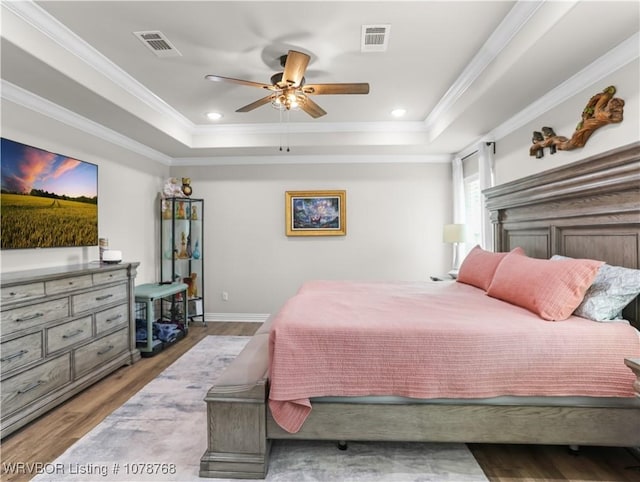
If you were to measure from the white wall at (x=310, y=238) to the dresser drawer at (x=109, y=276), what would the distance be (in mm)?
1901

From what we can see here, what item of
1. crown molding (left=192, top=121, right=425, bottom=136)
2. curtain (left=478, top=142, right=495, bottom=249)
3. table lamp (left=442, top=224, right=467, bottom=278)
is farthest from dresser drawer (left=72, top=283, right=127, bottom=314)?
curtain (left=478, top=142, right=495, bottom=249)

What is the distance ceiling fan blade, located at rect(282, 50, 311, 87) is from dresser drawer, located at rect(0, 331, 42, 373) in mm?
2528

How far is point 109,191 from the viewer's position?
13.1 feet

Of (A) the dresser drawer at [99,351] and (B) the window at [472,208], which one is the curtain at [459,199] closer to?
(B) the window at [472,208]

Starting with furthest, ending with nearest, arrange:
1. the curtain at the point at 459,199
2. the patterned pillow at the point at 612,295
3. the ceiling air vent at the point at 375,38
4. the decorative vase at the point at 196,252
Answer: the decorative vase at the point at 196,252
the curtain at the point at 459,199
the ceiling air vent at the point at 375,38
the patterned pillow at the point at 612,295

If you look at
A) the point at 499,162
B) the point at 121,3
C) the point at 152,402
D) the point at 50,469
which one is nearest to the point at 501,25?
the point at 499,162

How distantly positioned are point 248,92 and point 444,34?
6.07 feet

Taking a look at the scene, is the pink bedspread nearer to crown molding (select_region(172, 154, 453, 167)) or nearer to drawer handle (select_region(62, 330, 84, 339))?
drawer handle (select_region(62, 330, 84, 339))

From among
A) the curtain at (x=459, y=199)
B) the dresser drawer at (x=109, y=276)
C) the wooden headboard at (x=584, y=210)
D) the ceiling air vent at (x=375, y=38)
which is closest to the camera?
the wooden headboard at (x=584, y=210)

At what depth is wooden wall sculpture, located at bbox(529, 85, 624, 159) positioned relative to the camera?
232cm

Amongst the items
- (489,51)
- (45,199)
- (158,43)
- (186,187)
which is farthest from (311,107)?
(186,187)

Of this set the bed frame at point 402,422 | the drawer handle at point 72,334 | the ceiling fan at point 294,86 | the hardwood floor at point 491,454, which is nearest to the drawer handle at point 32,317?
the drawer handle at point 72,334

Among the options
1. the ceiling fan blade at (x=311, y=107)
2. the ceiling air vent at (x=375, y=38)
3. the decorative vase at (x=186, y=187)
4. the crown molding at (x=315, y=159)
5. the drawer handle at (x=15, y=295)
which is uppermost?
the ceiling air vent at (x=375, y=38)

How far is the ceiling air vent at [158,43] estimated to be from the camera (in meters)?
2.50
